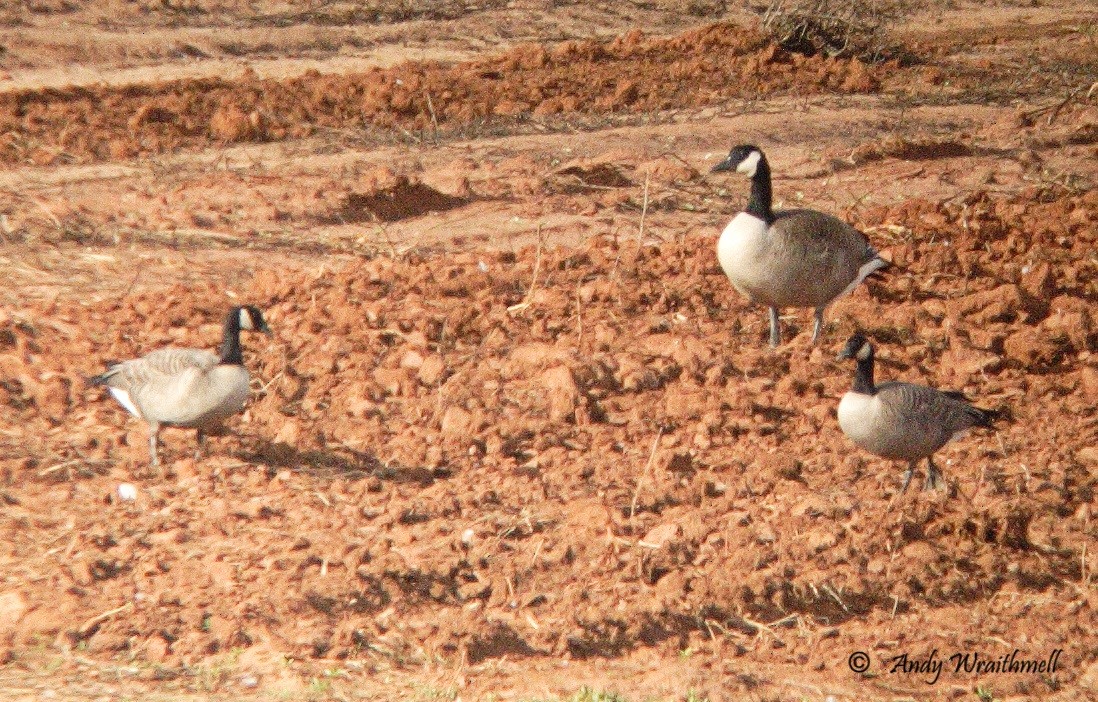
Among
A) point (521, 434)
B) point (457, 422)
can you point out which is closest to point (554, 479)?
point (521, 434)

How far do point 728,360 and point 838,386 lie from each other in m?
0.67

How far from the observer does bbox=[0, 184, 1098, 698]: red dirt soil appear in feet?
21.6

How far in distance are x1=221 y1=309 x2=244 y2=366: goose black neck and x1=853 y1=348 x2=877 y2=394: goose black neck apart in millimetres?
3128

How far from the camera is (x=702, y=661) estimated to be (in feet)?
20.8

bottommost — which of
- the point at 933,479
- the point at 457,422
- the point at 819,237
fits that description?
the point at 933,479

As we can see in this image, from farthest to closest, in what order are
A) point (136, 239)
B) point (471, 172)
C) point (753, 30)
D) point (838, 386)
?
point (753, 30) < point (471, 172) < point (136, 239) < point (838, 386)

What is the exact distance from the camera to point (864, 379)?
7695 mm

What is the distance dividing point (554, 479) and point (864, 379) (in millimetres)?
1651

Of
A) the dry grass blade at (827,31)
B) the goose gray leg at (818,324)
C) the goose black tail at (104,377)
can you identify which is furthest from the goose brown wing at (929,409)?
the dry grass blade at (827,31)

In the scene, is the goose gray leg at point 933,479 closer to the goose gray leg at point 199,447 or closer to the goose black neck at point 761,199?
the goose black neck at point 761,199

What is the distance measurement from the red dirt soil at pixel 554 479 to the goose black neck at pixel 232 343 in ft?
1.77

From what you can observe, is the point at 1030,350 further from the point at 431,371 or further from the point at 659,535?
the point at 431,371

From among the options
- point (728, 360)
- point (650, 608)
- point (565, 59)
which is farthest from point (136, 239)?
point (565, 59)

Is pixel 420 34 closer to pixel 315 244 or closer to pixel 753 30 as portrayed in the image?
pixel 753 30
